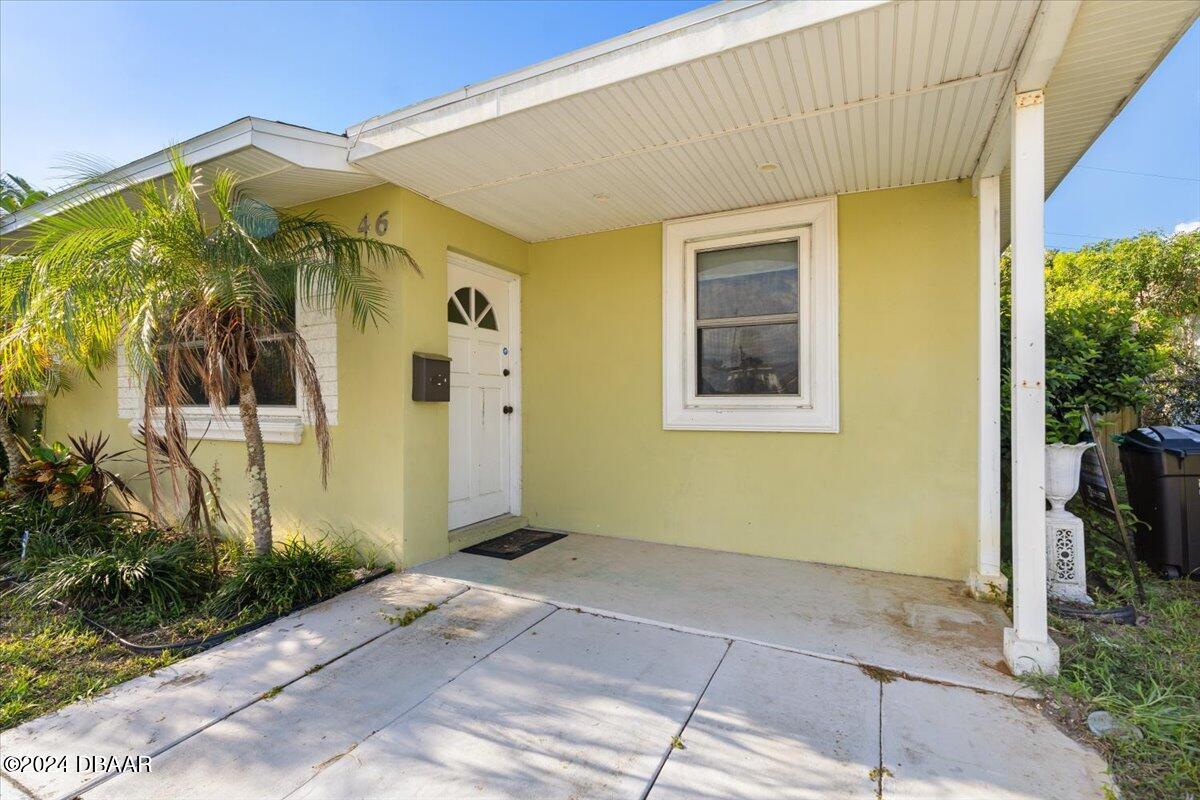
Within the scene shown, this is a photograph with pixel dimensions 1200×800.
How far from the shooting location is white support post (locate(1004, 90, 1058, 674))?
2.35 m

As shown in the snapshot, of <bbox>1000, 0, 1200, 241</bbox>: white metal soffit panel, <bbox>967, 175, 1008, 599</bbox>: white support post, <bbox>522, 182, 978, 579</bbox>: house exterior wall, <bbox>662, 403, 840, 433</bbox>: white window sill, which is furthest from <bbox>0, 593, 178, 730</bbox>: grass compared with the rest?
<bbox>1000, 0, 1200, 241</bbox>: white metal soffit panel

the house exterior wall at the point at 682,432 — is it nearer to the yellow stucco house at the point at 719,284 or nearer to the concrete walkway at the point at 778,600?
the yellow stucco house at the point at 719,284

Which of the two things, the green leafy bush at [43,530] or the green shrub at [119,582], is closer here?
the green shrub at [119,582]

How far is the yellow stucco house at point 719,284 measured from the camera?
2375mm

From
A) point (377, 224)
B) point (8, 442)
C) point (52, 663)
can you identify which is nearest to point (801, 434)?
point (377, 224)

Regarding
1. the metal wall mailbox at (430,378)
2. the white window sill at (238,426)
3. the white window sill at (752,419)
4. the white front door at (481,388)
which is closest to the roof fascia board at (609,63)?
the white front door at (481,388)

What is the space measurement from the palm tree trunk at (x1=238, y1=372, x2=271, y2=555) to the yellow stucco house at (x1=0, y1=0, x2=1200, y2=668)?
1.85 feet

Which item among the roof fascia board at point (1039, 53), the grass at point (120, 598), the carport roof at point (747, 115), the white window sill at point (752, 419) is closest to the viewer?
the roof fascia board at point (1039, 53)

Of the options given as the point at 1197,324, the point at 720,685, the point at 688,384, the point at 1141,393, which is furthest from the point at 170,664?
the point at 1197,324

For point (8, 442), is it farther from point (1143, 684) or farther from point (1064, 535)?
point (1064, 535)

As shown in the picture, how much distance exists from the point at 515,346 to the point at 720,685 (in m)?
3.53

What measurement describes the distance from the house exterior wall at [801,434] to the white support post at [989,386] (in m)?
0.12

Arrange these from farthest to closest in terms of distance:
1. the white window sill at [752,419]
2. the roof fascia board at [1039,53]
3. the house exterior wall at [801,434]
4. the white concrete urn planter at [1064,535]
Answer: the white window sill at [752,419] → the house exterior wall at [801,434] → the white concrete urn planter at [1064,535] → the roof fascia board at [1039,53]

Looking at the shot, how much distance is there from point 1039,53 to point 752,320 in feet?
7.31
